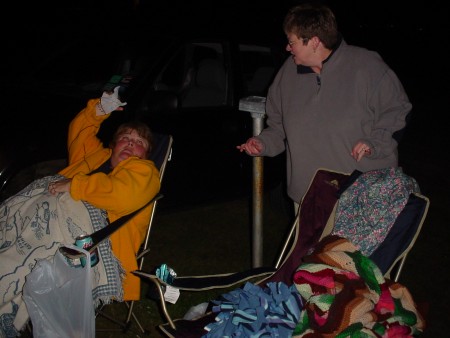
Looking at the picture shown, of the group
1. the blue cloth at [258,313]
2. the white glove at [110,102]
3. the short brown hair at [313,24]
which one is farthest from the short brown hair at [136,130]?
the blue cloth at [258,313]

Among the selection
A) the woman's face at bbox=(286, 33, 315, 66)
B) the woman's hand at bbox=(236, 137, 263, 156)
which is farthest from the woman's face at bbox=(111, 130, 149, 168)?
the woman's face at bbox=(286, 33, 315, 66)

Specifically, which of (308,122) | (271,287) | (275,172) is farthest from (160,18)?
(271,287)

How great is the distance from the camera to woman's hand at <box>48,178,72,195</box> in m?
2.97

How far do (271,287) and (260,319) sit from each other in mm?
210

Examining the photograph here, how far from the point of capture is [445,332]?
3555 millimetres

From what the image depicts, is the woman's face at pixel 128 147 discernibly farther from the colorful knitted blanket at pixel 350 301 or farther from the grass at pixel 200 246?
the colorful knitted blanket at pixel 350 301

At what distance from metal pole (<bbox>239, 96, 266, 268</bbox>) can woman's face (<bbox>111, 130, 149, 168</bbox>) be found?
68cm

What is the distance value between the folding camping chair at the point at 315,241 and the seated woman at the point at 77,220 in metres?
0.43

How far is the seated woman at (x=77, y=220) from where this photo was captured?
2.79 metres

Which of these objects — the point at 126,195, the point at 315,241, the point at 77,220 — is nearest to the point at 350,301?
the point at 315,241

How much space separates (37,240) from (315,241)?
1.56 metres

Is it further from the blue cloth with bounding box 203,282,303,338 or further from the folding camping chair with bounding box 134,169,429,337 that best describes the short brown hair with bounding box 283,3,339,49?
the blue cloth with bounding box 203,282,303,338

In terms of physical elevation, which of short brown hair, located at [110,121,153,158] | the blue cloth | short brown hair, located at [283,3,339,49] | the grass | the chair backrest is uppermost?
short brown hair, located at [283,3,339,49]

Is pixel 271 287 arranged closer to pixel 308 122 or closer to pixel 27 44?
pixel 308 122
